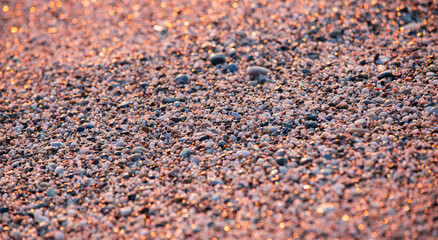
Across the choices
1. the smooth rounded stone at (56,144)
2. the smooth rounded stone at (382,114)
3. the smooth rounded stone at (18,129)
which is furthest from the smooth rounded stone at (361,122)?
the smooth rounded stone at (18,129)

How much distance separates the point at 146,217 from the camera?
8.34 ft

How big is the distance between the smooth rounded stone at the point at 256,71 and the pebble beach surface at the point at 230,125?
3 cm

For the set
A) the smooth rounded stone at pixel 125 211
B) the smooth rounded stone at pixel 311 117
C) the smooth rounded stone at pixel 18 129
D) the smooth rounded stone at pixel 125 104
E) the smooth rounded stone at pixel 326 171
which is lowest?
the smooth rounded stone at pixel 125 211

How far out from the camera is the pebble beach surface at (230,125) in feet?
7.98

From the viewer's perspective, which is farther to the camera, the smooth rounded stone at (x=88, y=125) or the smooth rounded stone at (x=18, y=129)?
the smooth rounded stone at (x=18, y=129)

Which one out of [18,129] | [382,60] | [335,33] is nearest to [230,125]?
[382,60]

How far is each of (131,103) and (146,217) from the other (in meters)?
1.45

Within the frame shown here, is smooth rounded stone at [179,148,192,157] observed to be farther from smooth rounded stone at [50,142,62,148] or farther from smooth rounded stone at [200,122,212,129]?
smooth rounded stone at [50,142,62,148]

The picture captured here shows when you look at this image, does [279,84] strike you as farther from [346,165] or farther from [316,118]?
[346,165]

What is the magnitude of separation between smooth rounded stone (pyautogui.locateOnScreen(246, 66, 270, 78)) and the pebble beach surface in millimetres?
32

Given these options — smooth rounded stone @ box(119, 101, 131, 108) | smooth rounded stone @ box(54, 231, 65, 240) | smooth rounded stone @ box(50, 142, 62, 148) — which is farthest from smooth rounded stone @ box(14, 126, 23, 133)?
smooth rounded stone @ box(54, 231, 65, 240)

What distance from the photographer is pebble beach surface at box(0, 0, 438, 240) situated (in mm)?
2432

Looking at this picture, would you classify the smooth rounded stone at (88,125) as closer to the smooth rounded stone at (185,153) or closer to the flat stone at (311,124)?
the smooth rounded stone at (185,153)

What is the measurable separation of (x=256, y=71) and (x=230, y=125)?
0.83m
